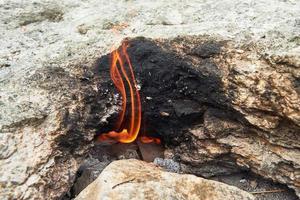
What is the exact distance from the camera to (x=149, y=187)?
2592 millimetres

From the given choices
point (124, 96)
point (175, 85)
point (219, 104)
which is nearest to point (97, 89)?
point (124, 96)

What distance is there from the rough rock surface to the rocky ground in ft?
1.17

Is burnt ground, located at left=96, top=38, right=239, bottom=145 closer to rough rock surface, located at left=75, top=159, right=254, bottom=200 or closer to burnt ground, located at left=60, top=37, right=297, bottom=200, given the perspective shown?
burnt ground, located at left=60, top=37, right=297, bottom=200

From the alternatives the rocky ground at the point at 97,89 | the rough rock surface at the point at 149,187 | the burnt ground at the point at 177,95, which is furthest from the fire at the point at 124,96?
the rough rock surface at the point at 149,187

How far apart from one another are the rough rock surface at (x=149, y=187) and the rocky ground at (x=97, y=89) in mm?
356

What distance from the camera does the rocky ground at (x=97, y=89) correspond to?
279 cm

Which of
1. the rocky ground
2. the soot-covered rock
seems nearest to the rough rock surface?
the rocky ground

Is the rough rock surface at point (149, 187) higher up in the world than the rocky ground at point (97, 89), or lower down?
lower down

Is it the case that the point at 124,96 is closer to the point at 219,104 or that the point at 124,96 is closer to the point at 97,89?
the point at 97,89

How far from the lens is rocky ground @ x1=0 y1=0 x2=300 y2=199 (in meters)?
2.79

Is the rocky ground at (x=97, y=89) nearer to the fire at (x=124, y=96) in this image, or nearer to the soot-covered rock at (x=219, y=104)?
the soot-covered rock at (x=219, y=104)

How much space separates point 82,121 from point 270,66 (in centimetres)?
136

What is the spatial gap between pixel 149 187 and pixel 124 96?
32.6 inches

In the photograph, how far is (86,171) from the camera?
320 cm
